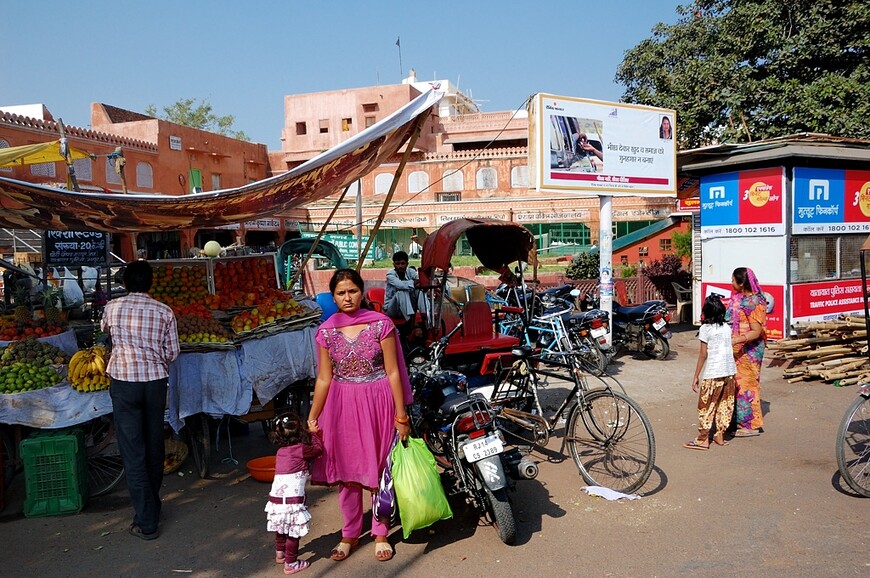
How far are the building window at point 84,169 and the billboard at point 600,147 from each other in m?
22.0

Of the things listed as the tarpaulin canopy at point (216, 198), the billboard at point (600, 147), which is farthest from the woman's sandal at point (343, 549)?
the billboard at point (600, 147)

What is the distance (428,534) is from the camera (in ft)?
14.4

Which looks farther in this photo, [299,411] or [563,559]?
[299,411]

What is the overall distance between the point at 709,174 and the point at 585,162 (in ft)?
10.3

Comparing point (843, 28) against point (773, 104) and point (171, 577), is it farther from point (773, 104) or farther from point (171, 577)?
point (171, 577)

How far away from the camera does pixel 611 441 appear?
195 inches

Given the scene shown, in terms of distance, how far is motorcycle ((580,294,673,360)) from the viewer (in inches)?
402

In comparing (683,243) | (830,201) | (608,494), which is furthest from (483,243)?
(683,243)

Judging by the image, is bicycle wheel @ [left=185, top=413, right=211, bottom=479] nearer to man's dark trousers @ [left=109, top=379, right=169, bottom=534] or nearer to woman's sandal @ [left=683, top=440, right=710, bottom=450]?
man's dark trousers @ [left=109, top=379, right=169, bottom=534]

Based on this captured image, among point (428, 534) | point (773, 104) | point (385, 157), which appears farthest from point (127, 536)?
point (773, 104)

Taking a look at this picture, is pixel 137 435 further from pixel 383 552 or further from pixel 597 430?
pixel 597 430

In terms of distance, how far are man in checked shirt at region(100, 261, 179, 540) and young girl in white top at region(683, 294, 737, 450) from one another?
14.8 feet

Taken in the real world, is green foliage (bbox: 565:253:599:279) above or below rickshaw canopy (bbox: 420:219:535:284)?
below

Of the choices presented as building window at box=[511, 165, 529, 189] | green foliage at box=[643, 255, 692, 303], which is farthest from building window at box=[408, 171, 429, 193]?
green foliage at box=[643, 255, 692, 303]
